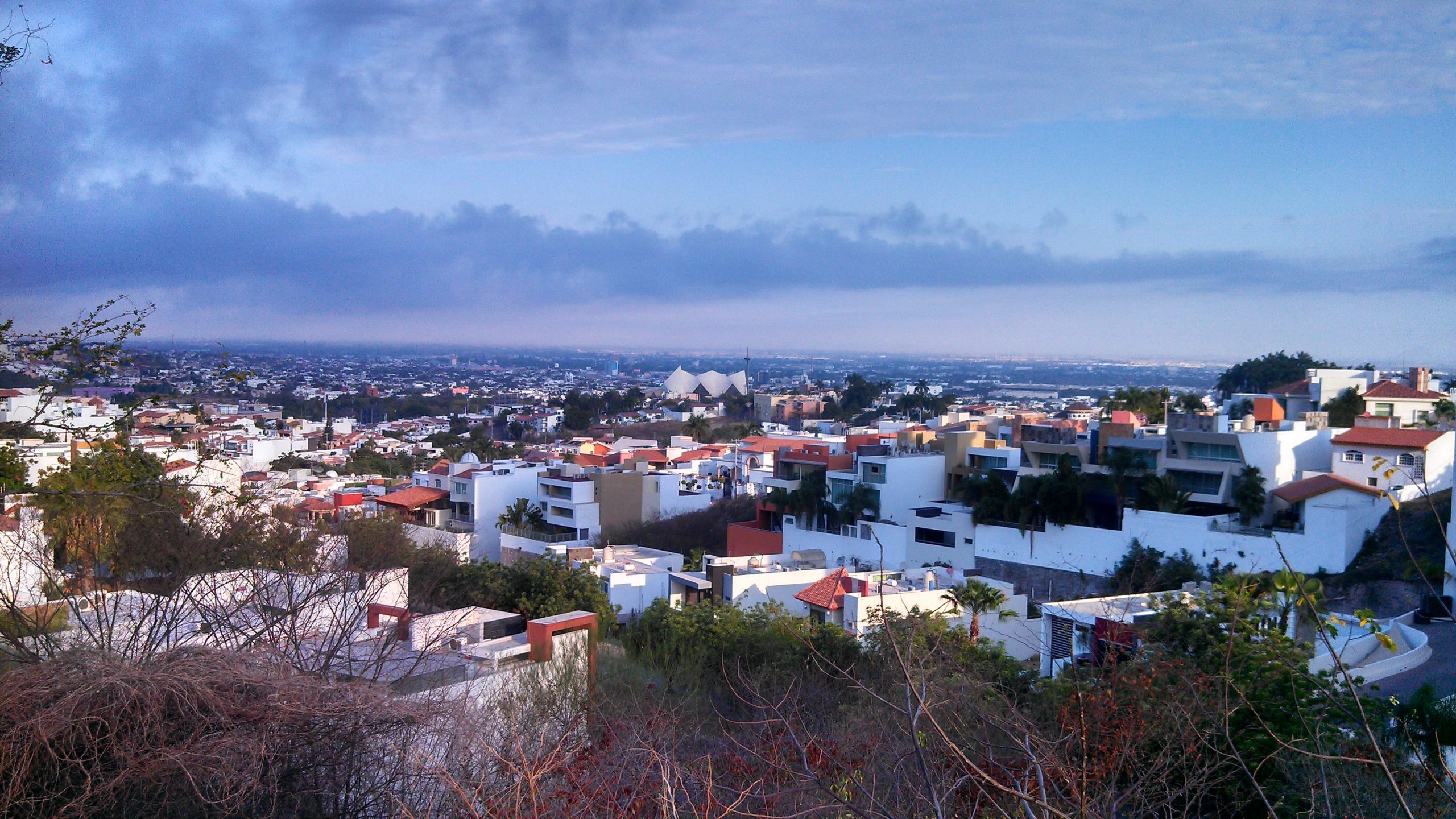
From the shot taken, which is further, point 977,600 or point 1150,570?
point 1150,570

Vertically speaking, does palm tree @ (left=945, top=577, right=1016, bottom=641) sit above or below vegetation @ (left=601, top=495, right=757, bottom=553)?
above

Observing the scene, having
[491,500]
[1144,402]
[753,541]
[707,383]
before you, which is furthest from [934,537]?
[707,383]

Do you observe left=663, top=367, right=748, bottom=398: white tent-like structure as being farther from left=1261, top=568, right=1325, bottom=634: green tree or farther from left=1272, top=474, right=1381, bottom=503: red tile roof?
left=1261, top=568, right=1325, bottom=634: green tree

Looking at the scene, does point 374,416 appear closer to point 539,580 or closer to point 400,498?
point 400,498

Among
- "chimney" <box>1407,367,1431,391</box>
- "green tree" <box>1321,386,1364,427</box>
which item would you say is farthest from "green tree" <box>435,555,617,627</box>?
"chimney" <box>1407,367,1431,391</box>

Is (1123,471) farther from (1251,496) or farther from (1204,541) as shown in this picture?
(1204,541)

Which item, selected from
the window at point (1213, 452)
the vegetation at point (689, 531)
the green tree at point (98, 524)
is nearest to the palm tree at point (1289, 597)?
the green tree at point (98, 524)
